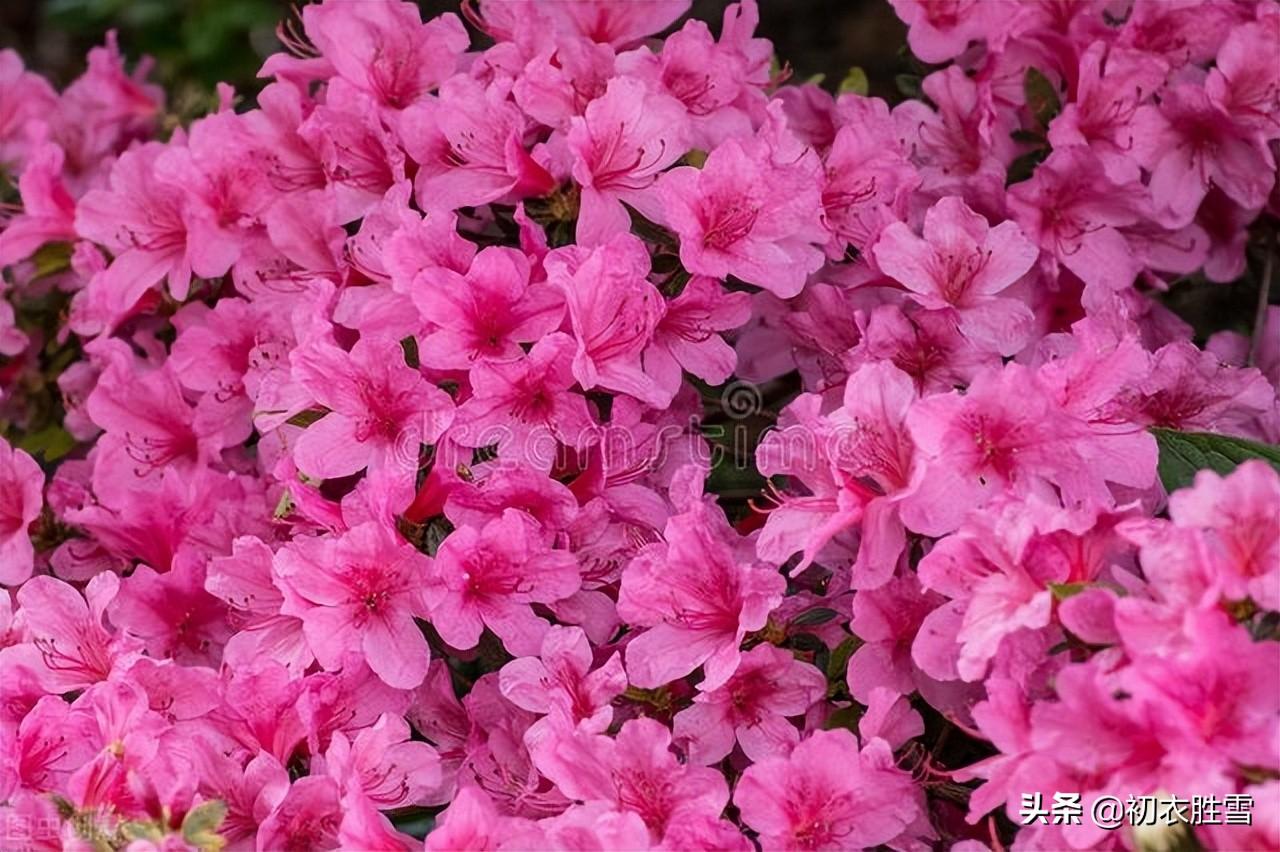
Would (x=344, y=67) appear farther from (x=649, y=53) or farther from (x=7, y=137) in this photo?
(x=7, y=137)

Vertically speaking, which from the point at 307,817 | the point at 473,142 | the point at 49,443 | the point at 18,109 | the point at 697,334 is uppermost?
the point at 473,142

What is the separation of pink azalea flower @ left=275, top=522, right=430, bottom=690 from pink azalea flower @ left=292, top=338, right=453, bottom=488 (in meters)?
0.07

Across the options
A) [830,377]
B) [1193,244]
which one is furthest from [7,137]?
[1193,244]

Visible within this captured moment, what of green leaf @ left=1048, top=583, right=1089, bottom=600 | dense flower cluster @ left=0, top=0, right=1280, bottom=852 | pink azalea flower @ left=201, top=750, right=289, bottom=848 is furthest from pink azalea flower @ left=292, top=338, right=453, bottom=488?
green leaf @ left=1048, top=583, right=1089, bottom=600

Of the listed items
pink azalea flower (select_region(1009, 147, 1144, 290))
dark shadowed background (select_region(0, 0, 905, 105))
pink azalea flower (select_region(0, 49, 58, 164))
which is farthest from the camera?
dark shadowed background (select_region(0, 0, 905, 105))

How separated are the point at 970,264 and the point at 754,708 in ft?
1.35

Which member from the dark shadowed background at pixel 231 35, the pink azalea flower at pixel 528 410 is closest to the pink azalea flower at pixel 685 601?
the pink azalea flower at pixel 528 410

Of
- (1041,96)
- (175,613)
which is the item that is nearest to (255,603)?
(175,613)

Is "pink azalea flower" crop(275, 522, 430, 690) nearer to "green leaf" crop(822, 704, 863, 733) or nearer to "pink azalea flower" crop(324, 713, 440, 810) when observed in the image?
"pink azalea flower" crop(324, 713, 440, 810)

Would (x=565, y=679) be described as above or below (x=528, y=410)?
below

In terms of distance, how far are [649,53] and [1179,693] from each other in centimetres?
74

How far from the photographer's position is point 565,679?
1.19 m

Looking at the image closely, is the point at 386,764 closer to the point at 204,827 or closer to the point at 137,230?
the point at 204,827

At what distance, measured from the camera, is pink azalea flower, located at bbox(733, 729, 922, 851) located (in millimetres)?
1107
